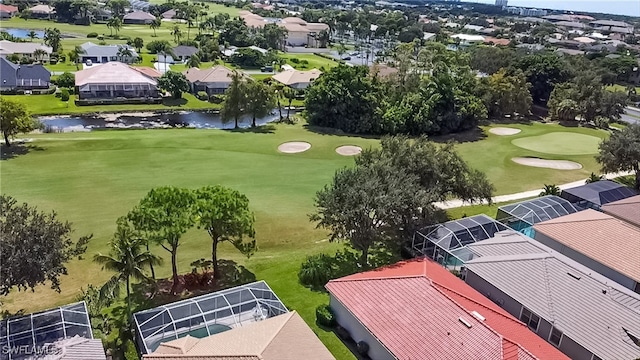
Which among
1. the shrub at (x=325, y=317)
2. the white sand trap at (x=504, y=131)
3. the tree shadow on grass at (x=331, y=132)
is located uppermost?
the white sand trap at (x=504, y=131)

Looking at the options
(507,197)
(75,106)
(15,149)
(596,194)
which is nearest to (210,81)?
(75,106)

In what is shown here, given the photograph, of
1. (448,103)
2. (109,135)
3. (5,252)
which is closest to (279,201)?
(5,252)

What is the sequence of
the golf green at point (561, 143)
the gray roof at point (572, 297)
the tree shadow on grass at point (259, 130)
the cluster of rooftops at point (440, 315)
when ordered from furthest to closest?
the tree shadow on grass at point (259, 130) → the golf green at point (561, 143) → the gray roof at point (572, 297) → the cluster of rooftops at point (440, 315)

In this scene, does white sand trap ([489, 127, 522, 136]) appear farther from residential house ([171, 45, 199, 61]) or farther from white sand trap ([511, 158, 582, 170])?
residential house ([171, 45, 199, 61])

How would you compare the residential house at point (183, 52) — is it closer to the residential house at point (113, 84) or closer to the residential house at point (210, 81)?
the residential house at point (210, 81)

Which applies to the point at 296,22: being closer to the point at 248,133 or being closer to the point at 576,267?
the point at 248,133

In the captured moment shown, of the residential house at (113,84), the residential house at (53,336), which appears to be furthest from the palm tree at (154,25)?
the residential house at (53,336)

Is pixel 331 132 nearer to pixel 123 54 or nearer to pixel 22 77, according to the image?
pixel 22 77
